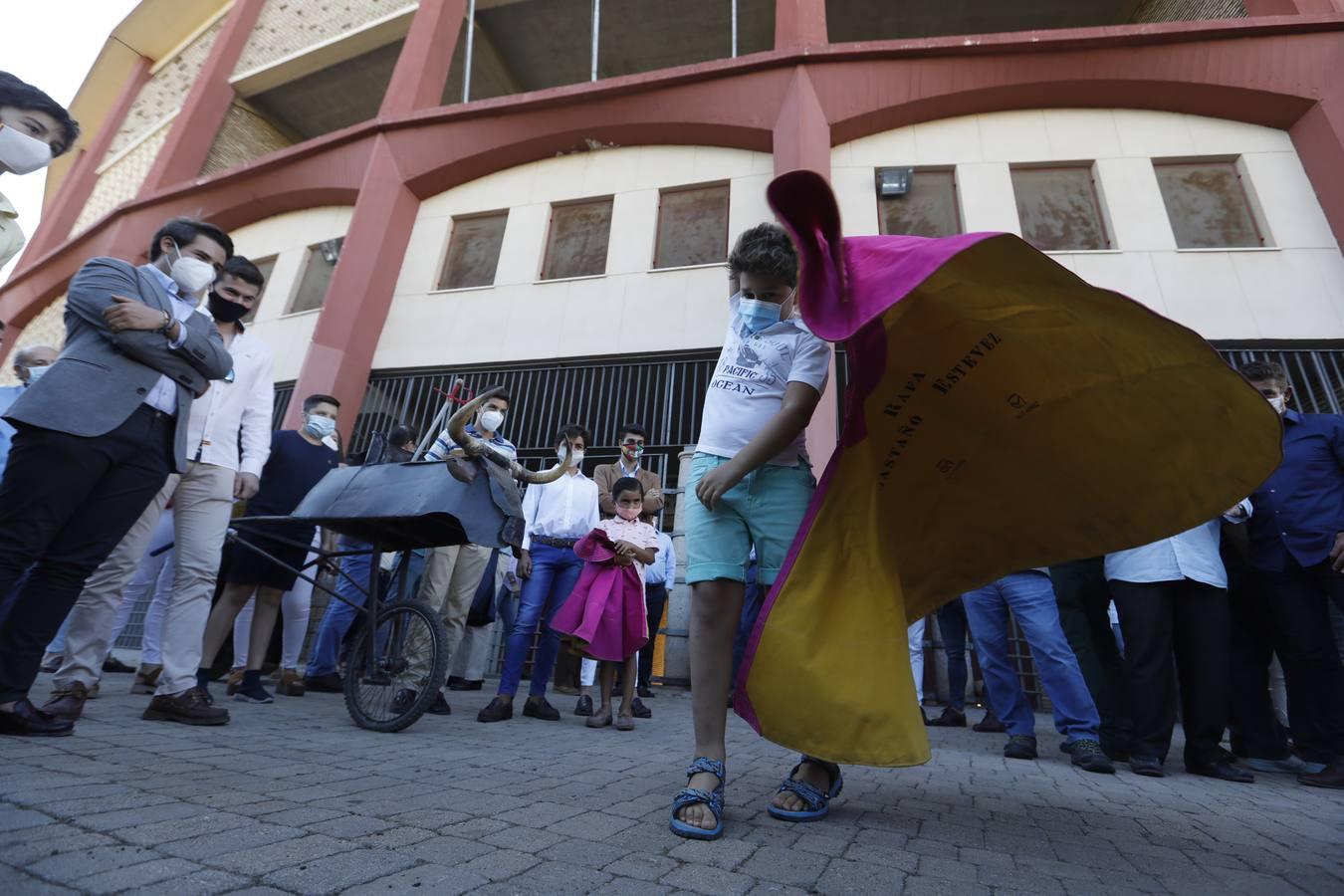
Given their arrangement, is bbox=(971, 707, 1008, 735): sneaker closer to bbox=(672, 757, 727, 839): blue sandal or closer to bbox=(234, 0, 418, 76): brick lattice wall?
bbox=(672, 757, 727, 839): blue sandal

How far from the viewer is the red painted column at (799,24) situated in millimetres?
10484

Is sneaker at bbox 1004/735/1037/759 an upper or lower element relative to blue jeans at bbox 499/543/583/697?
lower

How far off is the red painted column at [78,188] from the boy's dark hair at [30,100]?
20.3 meters

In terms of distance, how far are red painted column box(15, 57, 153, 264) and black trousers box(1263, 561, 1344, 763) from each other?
24127 millimetres

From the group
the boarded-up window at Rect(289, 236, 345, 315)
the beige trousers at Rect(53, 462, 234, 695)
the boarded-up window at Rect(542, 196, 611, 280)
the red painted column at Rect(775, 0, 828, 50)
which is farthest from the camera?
the boarded-up window at Rect(289, 236, 345, 315)

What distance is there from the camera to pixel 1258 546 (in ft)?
12.0

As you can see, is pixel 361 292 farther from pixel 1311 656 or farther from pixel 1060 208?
pixel 1311 656

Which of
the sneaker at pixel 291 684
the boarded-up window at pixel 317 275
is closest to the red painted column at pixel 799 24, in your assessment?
the boarded-up window at pixel 317 275

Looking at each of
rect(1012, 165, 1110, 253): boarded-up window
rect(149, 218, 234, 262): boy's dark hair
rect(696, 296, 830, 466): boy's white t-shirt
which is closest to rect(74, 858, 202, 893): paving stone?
rect(696, 296, 830, 466): boy's white t-shirt

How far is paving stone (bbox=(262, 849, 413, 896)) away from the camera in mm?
1326

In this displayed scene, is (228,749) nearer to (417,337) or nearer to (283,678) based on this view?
(283,678)

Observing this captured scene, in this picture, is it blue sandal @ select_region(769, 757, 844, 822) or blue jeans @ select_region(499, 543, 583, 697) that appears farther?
blue jeans @ select_region(499, 543, 583, 697)

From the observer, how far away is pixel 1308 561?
344 centimetres

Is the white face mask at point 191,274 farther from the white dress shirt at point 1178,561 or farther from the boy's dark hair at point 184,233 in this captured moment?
the white dress shirt at point 1178,561
